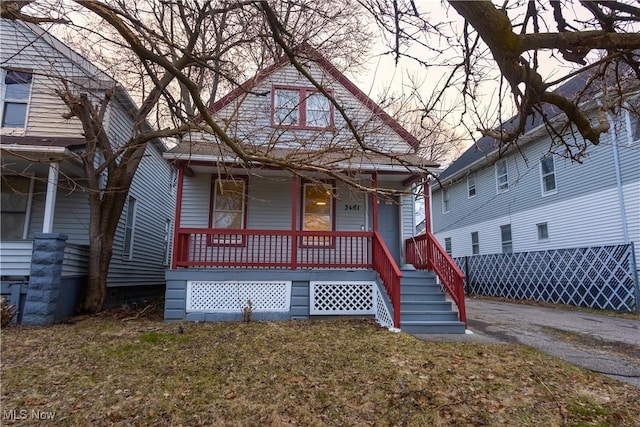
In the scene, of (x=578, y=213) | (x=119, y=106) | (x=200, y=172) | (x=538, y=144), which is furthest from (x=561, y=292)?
(x=119, y=106)

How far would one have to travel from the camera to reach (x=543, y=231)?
12.8 m

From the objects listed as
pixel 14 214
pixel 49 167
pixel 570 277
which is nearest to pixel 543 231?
pixel 570 277

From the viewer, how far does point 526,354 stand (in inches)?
189

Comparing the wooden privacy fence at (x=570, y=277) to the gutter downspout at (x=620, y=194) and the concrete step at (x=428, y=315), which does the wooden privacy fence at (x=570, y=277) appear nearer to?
the gutter downspout at (x=620, y=194)

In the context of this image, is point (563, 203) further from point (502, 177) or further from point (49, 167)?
point (49, 167)

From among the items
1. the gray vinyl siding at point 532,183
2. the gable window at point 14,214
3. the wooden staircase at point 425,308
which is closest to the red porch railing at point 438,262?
the wooden staircase at point 425,308

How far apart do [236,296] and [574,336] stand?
5.98m

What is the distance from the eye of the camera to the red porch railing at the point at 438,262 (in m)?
6.52

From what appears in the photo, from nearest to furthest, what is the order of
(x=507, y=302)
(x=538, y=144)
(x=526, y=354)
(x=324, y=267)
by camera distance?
(x=526, y=354) < (x=324, y=267) < (x=507, y=302) < (x=538, y=144)

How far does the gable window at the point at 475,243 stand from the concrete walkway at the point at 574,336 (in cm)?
716

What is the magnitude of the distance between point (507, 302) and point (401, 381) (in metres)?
9.90

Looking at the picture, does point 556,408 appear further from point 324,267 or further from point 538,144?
point 538,144

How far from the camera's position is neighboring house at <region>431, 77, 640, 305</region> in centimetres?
986

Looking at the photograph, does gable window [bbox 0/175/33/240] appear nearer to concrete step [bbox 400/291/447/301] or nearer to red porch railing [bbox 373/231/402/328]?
red porch railing [bbox 373/231/402/328]
